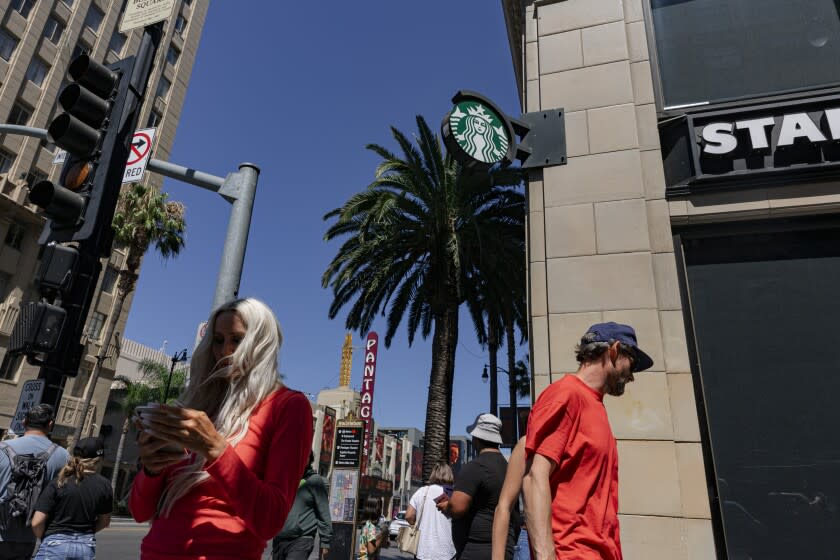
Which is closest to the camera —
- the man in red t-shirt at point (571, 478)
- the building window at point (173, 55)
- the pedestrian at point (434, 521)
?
the man in red t-shirt at point (571, 478)

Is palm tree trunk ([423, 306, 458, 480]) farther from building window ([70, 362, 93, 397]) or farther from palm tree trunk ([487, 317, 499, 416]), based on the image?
building window ([70, 362, 93, 397])

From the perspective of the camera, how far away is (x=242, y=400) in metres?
1.91

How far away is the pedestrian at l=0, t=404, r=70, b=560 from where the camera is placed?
14.0 ft

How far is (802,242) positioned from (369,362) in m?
27.2

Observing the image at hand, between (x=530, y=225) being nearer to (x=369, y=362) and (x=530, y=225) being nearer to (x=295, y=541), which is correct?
(x=295, y=541)

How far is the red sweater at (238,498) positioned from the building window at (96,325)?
3813cm

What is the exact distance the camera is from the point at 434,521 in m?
6.07

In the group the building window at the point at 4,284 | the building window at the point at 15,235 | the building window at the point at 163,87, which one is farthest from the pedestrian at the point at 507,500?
the building window at the point at 163,87

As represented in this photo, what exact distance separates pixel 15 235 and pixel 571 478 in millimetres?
35945

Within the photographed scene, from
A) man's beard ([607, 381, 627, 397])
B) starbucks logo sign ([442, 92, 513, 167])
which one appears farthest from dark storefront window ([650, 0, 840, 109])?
man's beard ([607, 381, 627, 397])

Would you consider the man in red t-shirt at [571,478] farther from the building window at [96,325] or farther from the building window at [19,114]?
the building window at [96,325]

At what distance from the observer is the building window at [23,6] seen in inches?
1177

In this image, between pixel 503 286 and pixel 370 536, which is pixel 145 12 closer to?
pixel 370 536

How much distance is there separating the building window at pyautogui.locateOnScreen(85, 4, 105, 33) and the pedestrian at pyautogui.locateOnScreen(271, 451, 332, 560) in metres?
39.7
